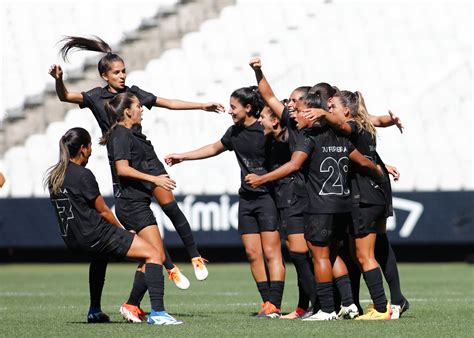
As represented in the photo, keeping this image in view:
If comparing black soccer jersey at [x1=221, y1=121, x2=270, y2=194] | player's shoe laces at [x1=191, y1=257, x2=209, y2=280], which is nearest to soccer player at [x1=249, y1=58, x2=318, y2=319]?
black soccer jersey at [x1=221, y1=121, x2=270, y2=194]

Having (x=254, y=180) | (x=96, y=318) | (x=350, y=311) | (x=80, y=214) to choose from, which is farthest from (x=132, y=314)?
(x=350, y=311)

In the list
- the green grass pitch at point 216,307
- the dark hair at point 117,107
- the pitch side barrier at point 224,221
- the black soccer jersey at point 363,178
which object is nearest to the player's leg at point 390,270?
the green grass pitch at point 216,307

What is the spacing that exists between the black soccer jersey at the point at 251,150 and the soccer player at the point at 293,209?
0.11 metres

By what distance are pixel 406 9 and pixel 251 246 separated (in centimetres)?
1542

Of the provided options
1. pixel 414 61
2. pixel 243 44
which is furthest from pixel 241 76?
pixel 414 61

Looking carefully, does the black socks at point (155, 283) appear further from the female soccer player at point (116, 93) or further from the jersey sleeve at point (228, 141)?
the jersey sleeve at point (228, 141)

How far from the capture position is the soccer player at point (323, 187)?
8258mm

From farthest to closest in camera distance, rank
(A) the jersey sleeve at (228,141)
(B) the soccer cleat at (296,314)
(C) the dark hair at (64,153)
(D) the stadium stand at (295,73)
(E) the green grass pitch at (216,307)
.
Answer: (D) the stadium stand at (295,73)
(A) the jersey sleeve at (228,141)
(B) the soccer cleat at (296,314)
(C) the dark hair at (64,153)
(E) the green grass pitch at (216,307)

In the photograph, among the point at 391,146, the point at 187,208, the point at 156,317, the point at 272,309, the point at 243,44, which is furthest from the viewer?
the point at 243,44

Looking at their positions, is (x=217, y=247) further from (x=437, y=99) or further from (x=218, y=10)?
(x=218, y=10)

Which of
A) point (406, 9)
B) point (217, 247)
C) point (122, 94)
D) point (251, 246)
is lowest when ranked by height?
point (217, 247)

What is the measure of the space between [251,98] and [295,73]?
13141 mm

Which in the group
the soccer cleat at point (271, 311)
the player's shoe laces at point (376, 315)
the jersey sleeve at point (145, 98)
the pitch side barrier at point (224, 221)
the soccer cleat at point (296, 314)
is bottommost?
the pitch side barrier at point (224, 221)

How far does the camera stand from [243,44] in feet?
79.5
